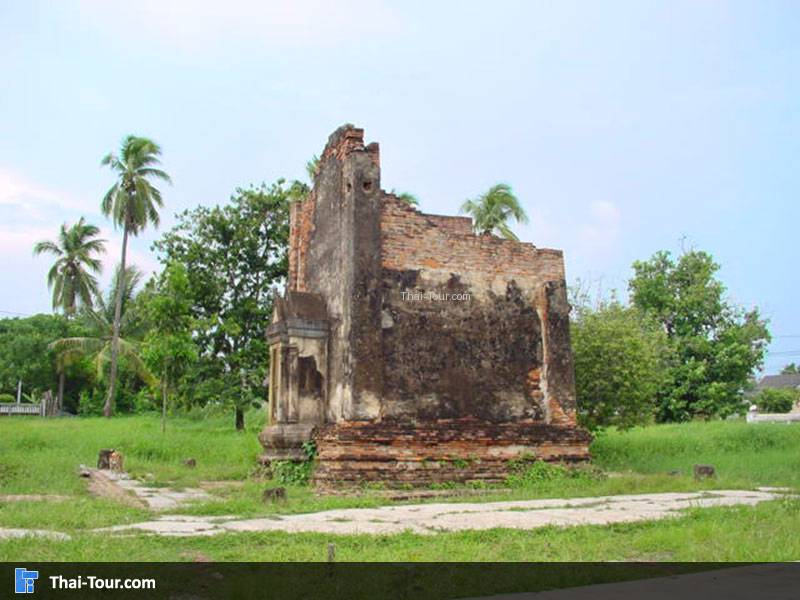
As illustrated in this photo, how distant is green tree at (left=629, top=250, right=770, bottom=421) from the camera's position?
30344mm

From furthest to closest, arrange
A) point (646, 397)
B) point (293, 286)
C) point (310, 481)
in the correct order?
point (646, 397) < point (293, 286) < point (310, 481)

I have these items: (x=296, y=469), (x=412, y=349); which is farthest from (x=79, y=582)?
(x=412, y=349)

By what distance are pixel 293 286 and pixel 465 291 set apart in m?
3.73

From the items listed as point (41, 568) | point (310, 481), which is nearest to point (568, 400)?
point (310, 481)

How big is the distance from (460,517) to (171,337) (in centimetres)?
1349

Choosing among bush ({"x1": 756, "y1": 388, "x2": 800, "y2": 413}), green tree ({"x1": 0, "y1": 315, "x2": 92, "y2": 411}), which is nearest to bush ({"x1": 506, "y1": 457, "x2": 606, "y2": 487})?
green tree ({"x1": 0, "y1": 315, "x2": 92, "y2": 411})

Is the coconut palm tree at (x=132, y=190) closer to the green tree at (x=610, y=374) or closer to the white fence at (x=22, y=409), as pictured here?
the white fence at (x=22, y=409)

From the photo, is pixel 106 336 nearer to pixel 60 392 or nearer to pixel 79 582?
pixel 60 392

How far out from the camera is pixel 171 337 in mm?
20391

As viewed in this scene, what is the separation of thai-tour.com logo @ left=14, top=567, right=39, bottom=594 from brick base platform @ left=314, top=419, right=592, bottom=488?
21.7ft

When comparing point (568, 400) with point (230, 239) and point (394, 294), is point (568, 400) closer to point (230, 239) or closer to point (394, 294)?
point (394, 294)

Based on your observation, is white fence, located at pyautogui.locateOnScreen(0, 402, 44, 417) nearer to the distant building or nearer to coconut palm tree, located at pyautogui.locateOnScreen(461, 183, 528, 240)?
coconut palm tree, located at pyautogui.locateOnScreen(461, 183, 528, 240)

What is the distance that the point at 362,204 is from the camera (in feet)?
42.3

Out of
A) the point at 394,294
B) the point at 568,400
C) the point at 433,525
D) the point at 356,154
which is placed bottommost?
the point at 433,525
